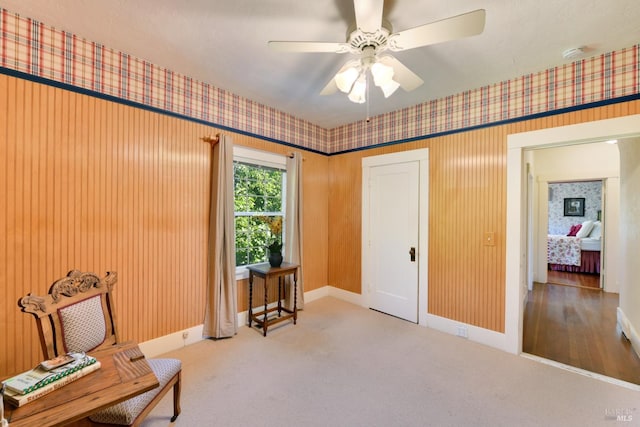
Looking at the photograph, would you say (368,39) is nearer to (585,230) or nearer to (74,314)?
(74,314)

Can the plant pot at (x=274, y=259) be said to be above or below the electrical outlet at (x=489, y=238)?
below

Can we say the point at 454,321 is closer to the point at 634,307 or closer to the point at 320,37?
the point at 634,307

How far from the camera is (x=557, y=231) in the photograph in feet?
27.8

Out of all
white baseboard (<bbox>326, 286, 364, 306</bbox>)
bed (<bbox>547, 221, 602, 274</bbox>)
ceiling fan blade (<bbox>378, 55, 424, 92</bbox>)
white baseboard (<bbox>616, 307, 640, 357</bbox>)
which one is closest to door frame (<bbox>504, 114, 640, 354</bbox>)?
white baseboard (<bbox>616, 307, 640, 357</bbox>)

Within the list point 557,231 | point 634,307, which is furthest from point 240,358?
point 557,231

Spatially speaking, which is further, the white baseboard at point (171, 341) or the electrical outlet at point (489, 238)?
the electrical outlet at point (489, 238)

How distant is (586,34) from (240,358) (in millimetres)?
3941

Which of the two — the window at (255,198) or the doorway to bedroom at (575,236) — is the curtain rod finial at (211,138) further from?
the doorway to bedroom at (575,236)

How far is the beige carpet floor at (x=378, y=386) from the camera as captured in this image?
6.13 ft

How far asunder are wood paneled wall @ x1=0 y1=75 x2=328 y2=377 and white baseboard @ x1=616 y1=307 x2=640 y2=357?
14.8 feet

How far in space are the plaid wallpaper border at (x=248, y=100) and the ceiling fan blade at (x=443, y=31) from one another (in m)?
1.75

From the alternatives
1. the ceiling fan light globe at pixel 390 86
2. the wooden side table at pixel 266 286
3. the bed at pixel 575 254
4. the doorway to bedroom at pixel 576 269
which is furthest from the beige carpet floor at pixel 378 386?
the bed at pixel 575 254

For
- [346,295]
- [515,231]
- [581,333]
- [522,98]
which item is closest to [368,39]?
[522,98]

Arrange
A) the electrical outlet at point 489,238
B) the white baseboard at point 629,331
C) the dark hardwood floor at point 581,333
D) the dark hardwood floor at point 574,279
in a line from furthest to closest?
the dark hardwood floor at point 574,279 → the electrical outlet at point 489,238 → the white baseboard at point 629,331 → the dark hardwood floor at point 581,333
